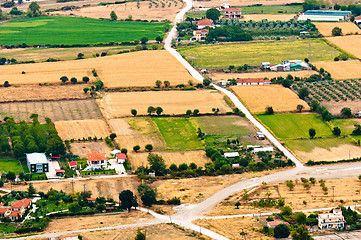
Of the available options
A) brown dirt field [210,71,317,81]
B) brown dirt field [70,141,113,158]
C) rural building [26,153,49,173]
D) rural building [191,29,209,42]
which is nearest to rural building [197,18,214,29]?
rural building [191,29,209,42]

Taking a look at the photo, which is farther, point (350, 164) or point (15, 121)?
point (15, 121)

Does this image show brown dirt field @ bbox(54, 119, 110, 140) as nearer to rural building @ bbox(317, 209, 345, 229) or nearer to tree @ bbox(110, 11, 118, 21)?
rural building @ bbox(317, 209, 345, 229)

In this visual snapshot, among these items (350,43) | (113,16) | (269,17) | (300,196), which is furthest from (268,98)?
(113,16)

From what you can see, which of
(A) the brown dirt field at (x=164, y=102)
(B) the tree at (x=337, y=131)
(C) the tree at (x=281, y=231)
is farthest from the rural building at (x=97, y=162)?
(B) the tree at (x=337, y=131)

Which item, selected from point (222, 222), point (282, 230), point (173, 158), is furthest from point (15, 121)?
point (282, 230)

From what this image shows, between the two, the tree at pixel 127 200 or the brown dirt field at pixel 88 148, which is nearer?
the tree at pixel 127 200

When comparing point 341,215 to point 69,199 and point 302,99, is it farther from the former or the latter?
point 302,99

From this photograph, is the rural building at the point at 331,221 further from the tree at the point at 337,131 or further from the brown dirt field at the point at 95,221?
the tree at the point at 337,131
